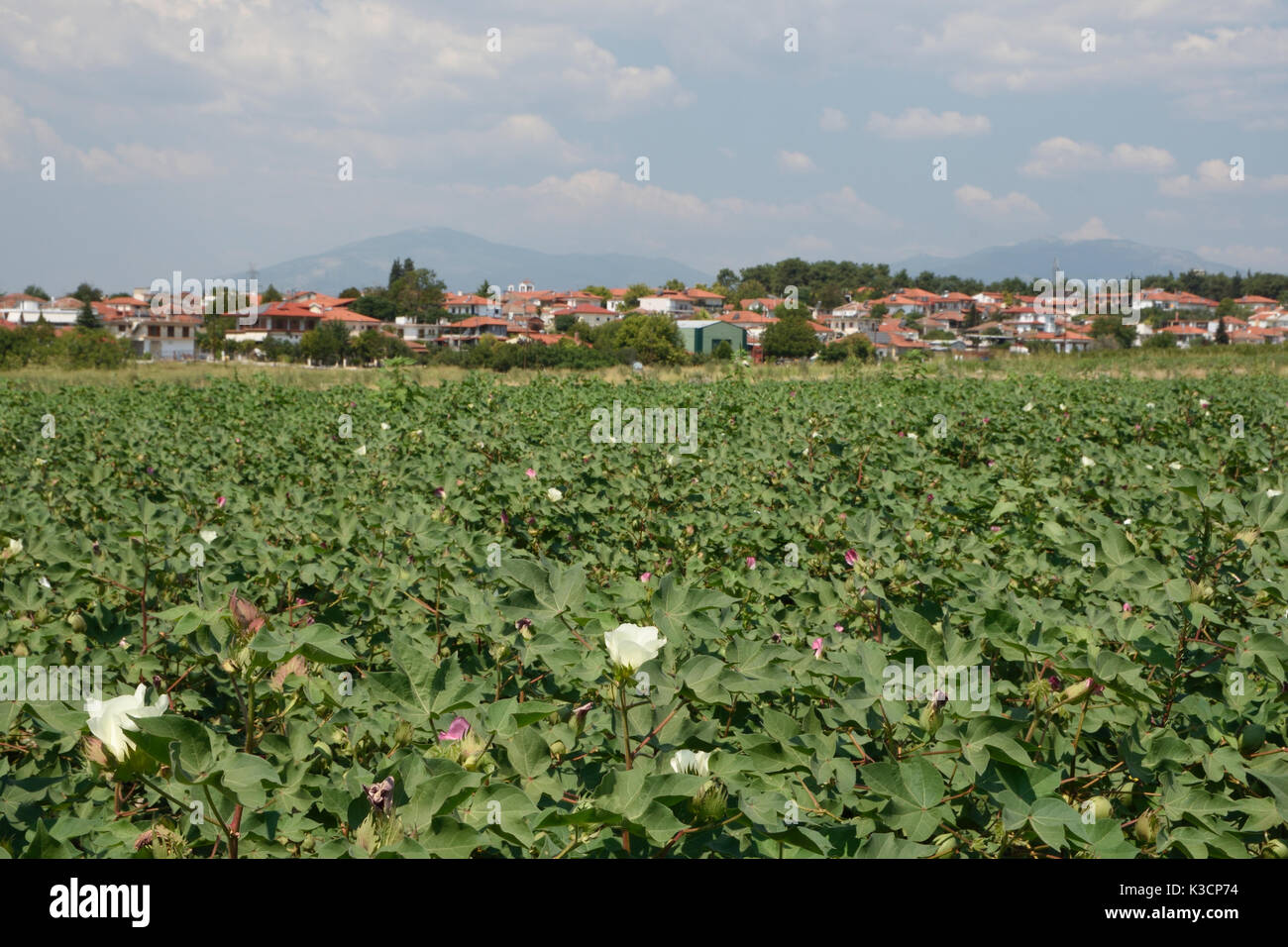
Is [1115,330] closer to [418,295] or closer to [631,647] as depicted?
[418,295]

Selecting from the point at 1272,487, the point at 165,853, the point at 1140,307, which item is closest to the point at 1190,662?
the point at 165,853

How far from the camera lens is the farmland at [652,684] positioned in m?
1.08

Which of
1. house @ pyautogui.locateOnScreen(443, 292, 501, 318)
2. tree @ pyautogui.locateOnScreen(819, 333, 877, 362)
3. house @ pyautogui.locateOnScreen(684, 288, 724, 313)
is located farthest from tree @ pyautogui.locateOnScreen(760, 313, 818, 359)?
house @ pyautogui.locateOnScreen(684, 288, 724, 313)

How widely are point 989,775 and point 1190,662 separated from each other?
0.82m

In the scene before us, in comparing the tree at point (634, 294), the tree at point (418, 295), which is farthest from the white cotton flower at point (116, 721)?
the tree at point (634, 294)

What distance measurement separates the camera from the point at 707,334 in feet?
225

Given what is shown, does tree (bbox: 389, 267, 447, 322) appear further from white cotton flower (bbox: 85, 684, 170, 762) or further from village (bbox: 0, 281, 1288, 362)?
white cotton flower (bbox: 85, 684, 170, 762)

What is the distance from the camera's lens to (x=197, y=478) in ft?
14.7

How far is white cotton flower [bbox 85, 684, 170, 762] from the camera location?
1.01 m

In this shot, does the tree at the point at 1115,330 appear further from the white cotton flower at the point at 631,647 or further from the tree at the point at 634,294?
the white cotton flower at the point at 631,647

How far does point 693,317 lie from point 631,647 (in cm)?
9161

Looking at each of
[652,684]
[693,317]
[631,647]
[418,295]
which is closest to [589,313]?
[693,317]

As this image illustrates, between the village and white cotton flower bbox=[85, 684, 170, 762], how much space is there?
57.0 meters
